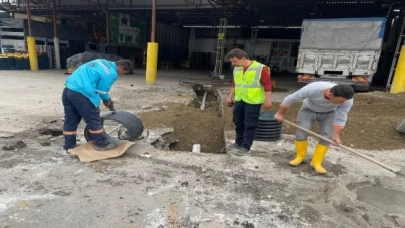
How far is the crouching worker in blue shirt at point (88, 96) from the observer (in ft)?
12.3

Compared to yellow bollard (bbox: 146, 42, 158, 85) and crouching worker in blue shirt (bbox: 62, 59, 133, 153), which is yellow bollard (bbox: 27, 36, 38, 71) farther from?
crouching worker in blue shirt (bbox: 62, 59, 133, 153)

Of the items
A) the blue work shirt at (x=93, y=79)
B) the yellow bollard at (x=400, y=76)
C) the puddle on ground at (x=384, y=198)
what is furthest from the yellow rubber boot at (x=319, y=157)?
the yellow bollard at (x=400, y=76)

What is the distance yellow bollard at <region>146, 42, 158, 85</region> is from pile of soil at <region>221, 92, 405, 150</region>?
6.26 metres

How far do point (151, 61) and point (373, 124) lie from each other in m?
9.47

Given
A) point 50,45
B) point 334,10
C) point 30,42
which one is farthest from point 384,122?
point 50,45

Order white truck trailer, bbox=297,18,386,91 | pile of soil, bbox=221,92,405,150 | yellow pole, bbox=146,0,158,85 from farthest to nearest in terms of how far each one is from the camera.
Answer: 1. yellow pole, bbox=146,0,158,85
2. white truck trailer, bbox=297,18,386,91
3. pile of soil, bbox=221,92,405,150

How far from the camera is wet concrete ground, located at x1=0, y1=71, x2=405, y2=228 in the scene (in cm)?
264

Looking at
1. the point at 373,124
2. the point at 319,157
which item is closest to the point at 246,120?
the point at 319,157

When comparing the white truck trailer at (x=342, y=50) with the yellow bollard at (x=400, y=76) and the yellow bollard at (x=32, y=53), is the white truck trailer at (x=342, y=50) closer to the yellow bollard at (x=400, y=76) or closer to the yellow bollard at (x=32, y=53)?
the yellow bollard at (x=400, y=76)

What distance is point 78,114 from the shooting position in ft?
13.4

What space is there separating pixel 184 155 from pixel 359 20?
8884mm

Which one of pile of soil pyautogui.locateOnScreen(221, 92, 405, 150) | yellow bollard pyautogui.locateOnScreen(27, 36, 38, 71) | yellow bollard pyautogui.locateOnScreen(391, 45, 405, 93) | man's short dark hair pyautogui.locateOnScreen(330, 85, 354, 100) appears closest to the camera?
man's short dark hair pyautogui.locateOnScreen(330, 85, 354, 100)

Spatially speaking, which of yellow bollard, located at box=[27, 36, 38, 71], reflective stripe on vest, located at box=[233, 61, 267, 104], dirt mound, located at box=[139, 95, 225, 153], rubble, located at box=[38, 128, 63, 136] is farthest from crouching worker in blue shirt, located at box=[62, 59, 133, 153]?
yellow bollard, located at box=[27, 36, 38, 71]

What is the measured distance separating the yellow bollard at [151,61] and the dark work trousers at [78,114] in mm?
8776
